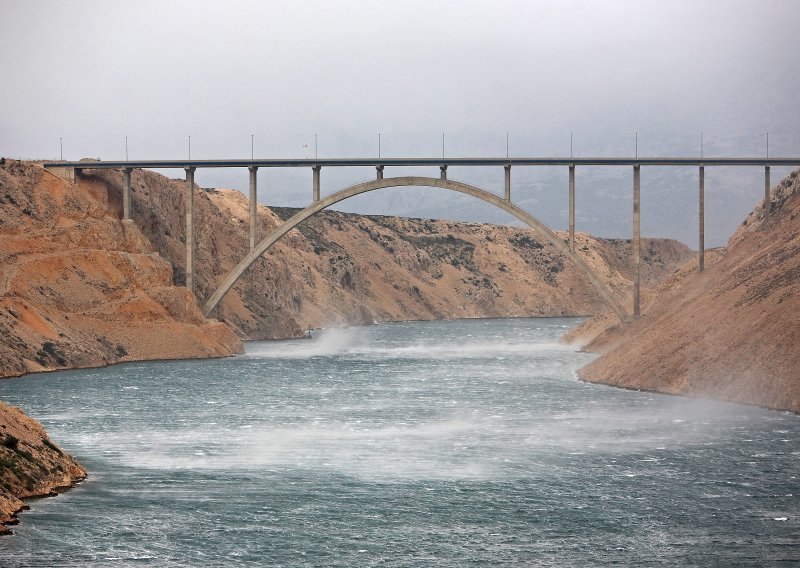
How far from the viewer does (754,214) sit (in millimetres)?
88625

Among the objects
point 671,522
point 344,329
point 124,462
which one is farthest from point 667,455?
point 344,329

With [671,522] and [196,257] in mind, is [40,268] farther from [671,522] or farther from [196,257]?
[671,522]

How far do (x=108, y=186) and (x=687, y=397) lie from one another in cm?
5862

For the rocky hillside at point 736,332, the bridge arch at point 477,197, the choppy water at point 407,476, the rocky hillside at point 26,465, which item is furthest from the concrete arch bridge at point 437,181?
the rocky hillside at point 26,465

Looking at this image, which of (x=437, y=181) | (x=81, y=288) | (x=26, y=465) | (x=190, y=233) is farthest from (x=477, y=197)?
(x=26, y=465)

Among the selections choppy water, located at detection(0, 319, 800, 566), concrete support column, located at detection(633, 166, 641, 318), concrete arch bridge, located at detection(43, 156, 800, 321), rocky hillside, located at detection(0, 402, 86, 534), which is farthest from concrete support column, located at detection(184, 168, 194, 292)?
rocky hillside, located at detection(0, 402, 86, 534)

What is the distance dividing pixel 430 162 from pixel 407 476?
5804 cm

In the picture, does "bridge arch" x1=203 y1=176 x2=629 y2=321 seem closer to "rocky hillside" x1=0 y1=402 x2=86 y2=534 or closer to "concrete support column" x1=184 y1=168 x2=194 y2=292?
"concrete support column" x1=184 y1=168 x2=194 y2=292

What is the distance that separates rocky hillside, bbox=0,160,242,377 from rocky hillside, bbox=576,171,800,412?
105ft

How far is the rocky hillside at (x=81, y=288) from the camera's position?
273 feet

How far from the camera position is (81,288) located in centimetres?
9019

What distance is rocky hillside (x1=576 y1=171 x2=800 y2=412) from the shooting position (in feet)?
192

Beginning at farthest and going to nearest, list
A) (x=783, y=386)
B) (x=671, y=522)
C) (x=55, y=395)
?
(x=55, y=395), (x=783, y=386), (x=671, y=522)

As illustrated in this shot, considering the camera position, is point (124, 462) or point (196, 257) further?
point (196, 257)
